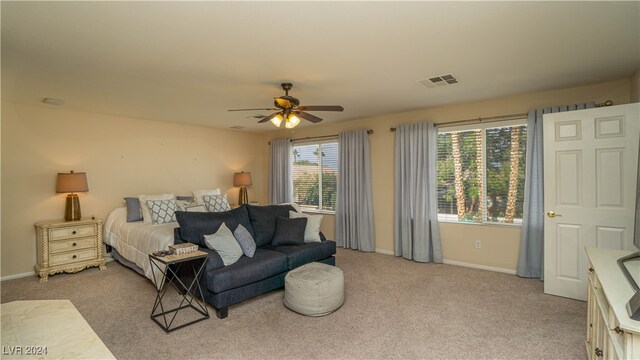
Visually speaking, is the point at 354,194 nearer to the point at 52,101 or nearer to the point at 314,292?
the point at 314,292

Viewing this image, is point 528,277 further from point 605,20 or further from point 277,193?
point 277,193

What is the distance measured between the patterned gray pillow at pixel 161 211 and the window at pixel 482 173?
4.08 metres

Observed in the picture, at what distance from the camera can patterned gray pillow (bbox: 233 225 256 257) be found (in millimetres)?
3514

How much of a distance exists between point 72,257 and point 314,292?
3582 millimetres

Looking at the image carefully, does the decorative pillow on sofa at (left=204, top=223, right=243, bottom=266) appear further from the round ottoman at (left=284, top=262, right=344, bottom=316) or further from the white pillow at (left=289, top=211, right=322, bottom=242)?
the white pillow at (left=289, top=211, right=322, bottom=242)

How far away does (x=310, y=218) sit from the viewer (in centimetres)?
438

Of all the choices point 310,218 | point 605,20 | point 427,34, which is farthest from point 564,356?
point 310,218

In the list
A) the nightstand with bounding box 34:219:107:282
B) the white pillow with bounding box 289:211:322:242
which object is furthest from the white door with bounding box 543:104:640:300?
the nightstand with bounding box 34:219:107:282

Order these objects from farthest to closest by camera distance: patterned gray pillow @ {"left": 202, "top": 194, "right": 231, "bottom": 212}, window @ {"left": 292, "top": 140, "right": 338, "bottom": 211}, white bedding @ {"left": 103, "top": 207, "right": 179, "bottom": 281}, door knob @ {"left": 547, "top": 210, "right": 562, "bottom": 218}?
1. window @ {"left": 292, "top": 140, "right": 338, "bottom": 211}
2. patterned gray pillow @ {"left": 202, "top": 194, "right": 231, "bottom": 212}
3. white bedding @ {"left": 103, "top": 207, "right": 179, "bottom": 281}
4. door knob @ {"left": 547, "top": 210, "right": 562, "bottom": 218}

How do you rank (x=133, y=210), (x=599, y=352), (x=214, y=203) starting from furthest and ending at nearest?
(x=214, y=203) → (x=133, y=210) → (x=599, y=352)

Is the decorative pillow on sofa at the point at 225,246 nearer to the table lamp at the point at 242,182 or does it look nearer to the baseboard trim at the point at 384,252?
the baseboard trim at the point at 384,252

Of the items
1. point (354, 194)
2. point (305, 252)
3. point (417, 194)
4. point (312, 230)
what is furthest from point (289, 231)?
point (417, 194)

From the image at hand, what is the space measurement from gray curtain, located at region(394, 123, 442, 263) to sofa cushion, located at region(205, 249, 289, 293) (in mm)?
2234

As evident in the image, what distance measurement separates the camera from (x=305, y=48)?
252 cm
